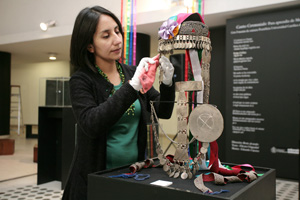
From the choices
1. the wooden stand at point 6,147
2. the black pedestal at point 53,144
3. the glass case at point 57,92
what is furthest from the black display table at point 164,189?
the wooden stand at point 6,147

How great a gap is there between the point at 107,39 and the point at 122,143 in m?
0.39

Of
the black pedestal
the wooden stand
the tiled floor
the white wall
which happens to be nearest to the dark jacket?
the tiled floor

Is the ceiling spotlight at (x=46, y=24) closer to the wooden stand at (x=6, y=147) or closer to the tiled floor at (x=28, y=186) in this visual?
the wooden stand at (x=6, y=147)

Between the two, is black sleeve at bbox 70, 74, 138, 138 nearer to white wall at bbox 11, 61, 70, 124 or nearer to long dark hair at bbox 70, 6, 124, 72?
long dark hair at bbox 70, 6, 124, 72

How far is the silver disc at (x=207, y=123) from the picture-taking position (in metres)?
0.89

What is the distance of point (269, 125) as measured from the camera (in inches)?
172

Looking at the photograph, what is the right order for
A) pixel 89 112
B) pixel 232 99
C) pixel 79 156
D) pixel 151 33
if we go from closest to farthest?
pixel 89 112, pixel 79 156, pixel 232 99, pixel 151 33

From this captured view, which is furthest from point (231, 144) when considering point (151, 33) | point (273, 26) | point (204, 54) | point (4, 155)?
point (4, 155)

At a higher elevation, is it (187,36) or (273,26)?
(273,26)

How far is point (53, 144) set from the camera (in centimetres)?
418

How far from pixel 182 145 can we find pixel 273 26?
384 cm

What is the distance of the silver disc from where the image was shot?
2.93ft

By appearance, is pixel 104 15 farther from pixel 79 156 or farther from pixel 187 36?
pixel 79 156

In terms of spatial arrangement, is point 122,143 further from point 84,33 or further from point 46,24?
point 46,24
